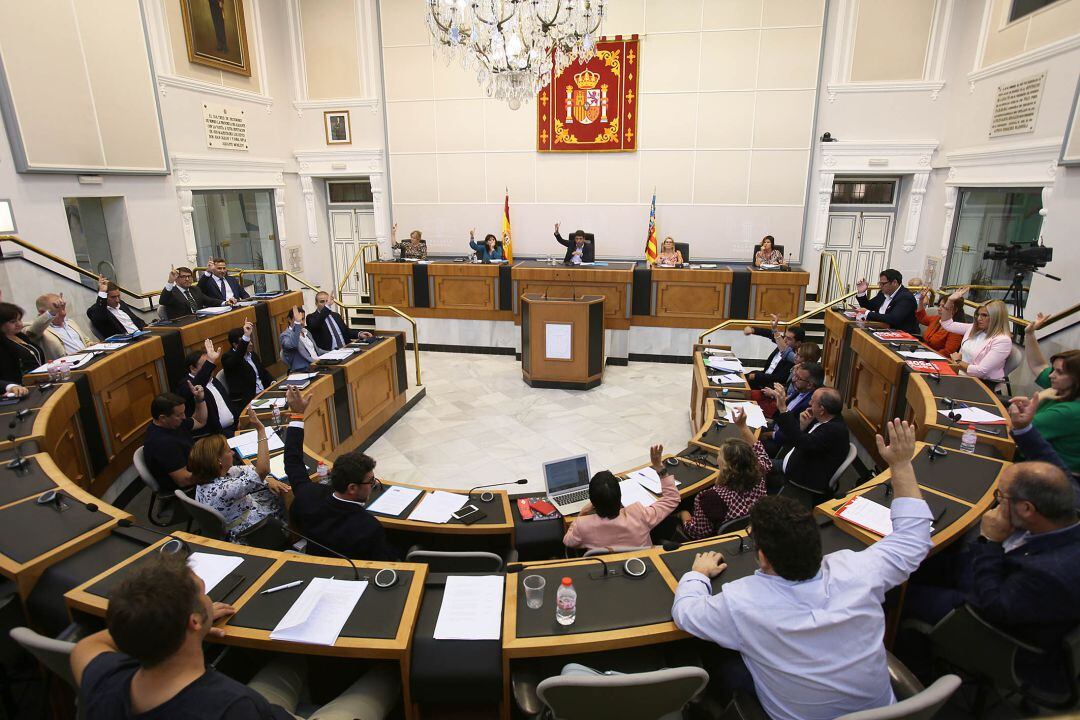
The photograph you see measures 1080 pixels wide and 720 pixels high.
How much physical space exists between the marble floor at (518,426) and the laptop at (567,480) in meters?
1.77

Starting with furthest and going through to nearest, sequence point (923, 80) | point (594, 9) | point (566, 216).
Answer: point (566, 216), point (923, 80), point (594, 9)

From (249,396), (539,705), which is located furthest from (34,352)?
(539,705)

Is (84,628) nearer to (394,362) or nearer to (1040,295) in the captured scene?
(394,362)

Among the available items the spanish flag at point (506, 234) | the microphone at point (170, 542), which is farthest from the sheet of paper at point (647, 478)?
the spanish flag at point (506, 234)

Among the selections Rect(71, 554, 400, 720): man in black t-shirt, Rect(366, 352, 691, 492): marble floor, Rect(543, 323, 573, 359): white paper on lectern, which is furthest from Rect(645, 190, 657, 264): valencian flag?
Rect(71, 554, 400, 720): man in black t-shirt

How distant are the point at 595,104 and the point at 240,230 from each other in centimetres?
691

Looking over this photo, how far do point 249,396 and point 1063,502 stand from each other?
5.53m

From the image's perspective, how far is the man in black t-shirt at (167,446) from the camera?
3545mm

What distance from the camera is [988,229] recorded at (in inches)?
338

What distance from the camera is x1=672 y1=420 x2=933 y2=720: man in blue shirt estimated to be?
5.57 feet

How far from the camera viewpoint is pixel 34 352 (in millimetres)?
4676

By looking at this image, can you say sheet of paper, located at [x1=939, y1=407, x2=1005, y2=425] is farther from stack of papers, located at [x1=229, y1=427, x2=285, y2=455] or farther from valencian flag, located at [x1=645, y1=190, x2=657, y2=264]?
valencian flag, located at [x1=645, y1=190, x2=657, y2=264]

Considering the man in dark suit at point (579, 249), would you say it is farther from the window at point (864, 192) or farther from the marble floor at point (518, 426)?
the window at point (864, 192)

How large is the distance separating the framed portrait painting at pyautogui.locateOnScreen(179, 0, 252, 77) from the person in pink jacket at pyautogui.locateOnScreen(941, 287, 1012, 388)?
10.8 m
